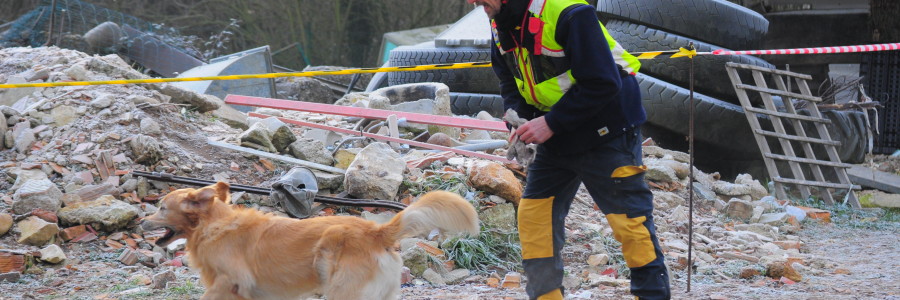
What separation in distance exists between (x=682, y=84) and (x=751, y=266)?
3938 mm

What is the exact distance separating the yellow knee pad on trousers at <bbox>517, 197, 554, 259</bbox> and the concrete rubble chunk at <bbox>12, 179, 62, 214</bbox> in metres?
3.73

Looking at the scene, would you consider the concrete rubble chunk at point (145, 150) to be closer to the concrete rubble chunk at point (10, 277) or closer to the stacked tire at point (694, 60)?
the concrete rubble chunk at point (10, 277)

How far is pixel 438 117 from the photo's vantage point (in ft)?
27.2

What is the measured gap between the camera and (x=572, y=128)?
3662 millimetres

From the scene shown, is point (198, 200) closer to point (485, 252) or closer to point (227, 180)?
point (485, 252)

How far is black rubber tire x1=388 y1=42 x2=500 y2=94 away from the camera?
10531mm

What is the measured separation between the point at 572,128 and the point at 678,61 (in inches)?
246

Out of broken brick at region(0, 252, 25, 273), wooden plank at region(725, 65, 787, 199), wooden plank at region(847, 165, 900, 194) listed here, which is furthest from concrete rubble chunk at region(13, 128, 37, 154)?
wooden plank at region(847, 165, 900, 194)

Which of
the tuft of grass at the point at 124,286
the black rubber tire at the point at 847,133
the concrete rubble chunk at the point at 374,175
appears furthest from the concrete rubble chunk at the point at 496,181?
the black rubber tire at the point at 847,133

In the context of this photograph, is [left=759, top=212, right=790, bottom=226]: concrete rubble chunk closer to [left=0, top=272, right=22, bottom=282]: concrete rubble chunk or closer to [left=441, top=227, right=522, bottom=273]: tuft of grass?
[left=441, top=227, right=522, bottom=273]: tuft of grass

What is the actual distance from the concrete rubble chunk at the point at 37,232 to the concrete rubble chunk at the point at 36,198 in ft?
0.51

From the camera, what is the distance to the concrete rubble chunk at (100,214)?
→ 6.04 metres

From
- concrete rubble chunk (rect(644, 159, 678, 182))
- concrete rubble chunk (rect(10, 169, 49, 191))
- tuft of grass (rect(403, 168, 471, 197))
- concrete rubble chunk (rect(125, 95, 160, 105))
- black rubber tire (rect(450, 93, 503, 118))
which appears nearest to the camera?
concrete rubble chunk (rect(10, 169, 49, 191))

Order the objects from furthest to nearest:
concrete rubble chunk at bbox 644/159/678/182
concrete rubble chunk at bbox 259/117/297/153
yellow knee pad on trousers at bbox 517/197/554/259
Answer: concrete rubble chunk at bbox 644/159/678/182 → concrete rubble chunk at bbox 259/117/297/153 → yellow knee pad on trousers at bbox 517/197/554/259
